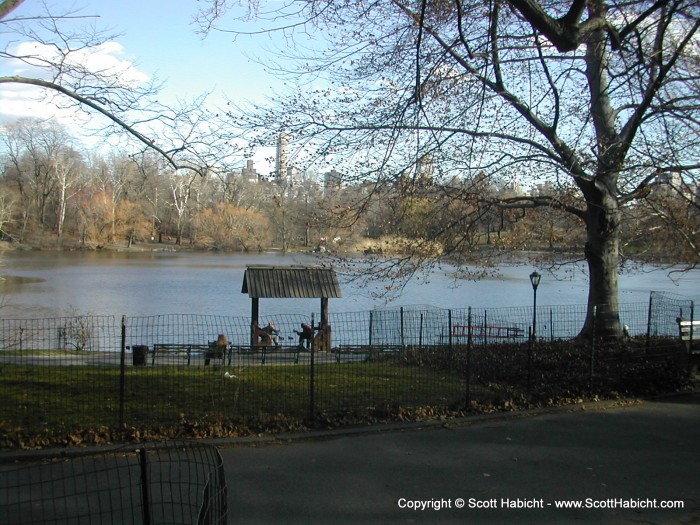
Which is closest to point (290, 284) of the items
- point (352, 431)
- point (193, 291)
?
point (193, 291)

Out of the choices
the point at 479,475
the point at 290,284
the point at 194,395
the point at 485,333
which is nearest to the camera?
the point at 479,475

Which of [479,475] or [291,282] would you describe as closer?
[479,475]

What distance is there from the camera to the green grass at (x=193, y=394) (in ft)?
26.7

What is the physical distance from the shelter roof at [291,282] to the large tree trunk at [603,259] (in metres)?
11.8

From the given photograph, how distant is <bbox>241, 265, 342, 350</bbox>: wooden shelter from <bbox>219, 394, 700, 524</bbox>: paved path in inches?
645

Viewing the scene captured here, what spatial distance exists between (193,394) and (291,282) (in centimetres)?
1579

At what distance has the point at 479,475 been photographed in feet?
21.8

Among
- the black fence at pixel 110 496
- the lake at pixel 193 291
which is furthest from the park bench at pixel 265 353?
the black fence at pixel 110 496

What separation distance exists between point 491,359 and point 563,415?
2845mm

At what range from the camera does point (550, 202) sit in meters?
14.6

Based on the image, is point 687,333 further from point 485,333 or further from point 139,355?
point 139,355

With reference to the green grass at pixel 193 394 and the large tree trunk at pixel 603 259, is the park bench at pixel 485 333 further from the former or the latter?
the large tree trunk at pixel 603 259

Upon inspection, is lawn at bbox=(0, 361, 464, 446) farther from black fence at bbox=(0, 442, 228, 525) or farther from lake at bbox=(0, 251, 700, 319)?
lake at bbox=(0, 251, 700, 319)

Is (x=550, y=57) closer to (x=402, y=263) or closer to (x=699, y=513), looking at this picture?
(x=402, y=263)
